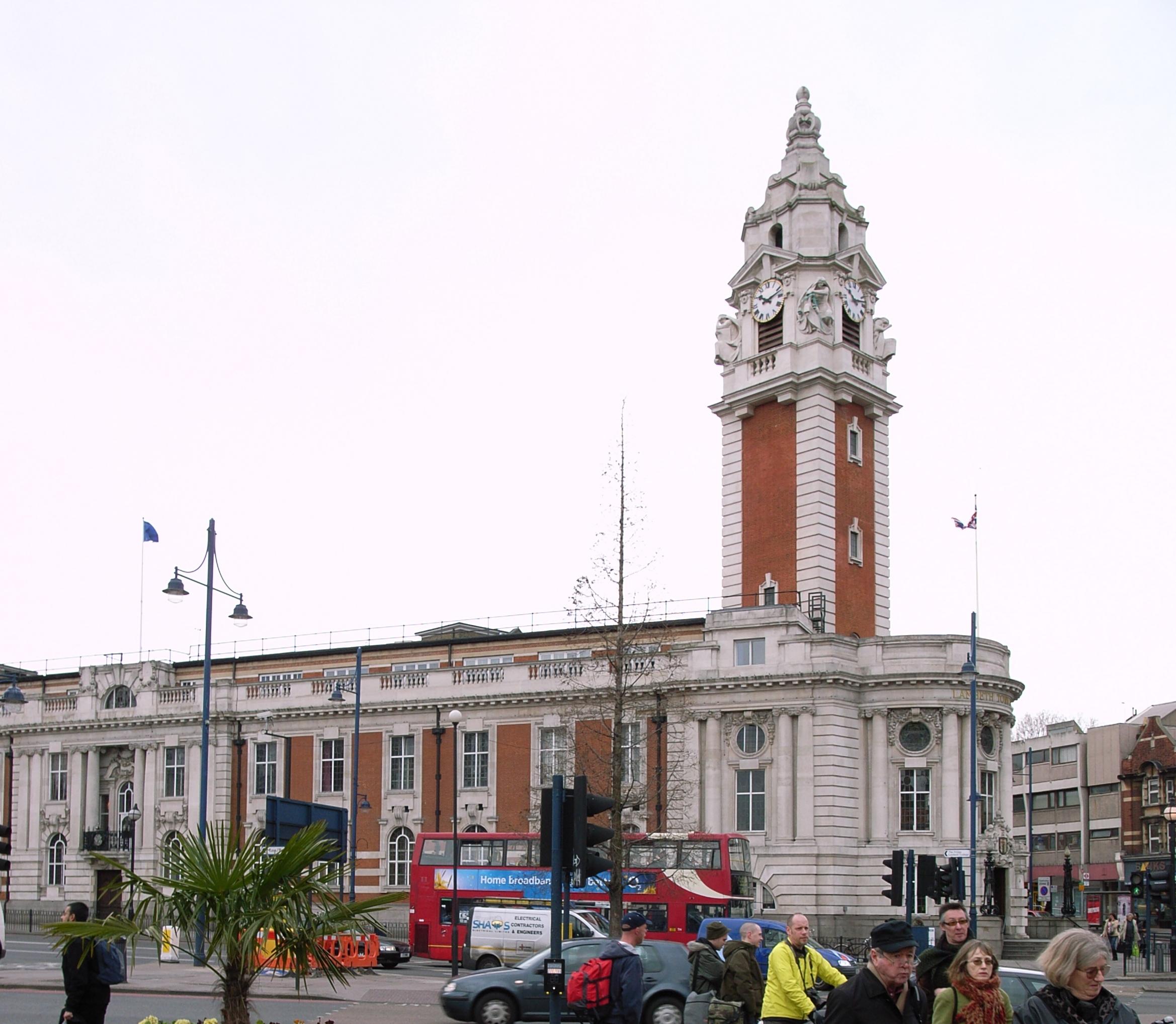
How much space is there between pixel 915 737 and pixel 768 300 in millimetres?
19432

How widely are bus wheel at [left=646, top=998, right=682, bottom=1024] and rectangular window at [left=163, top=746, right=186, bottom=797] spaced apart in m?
45.6

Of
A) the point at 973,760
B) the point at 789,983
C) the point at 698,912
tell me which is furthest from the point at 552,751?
the point at 789,983

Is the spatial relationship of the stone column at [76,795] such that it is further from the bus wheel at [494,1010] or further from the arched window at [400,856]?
the bus wheel at [494,1010]

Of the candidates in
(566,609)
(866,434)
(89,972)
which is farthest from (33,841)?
(89,972)

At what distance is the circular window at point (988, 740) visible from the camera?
53.7 metres

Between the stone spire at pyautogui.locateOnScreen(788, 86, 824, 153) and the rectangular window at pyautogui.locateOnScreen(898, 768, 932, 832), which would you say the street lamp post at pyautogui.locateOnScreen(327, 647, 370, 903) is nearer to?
the rectangular window at pyautogui.locateOnScreen(898, 768, 932, 832)

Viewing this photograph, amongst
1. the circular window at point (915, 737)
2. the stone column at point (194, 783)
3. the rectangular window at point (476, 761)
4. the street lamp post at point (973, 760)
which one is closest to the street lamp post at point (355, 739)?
the rectangular window at point (476, 761)

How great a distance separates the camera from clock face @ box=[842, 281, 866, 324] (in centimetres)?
6078

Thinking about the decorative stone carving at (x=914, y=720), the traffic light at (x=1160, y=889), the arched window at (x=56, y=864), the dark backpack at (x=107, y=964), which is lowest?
the arched window at (x=56, y=864)

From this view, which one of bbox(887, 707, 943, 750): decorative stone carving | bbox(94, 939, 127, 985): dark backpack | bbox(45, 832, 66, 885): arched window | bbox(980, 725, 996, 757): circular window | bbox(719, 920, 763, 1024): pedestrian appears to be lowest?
bbox(45, 832, 66, 885): arched window

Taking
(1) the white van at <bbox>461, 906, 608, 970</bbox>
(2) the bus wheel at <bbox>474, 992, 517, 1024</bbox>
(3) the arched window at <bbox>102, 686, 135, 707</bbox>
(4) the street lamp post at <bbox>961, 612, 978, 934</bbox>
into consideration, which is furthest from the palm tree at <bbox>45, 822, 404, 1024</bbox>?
(3) the arched window at <bbox>102, 686, 135, 707</bbox>

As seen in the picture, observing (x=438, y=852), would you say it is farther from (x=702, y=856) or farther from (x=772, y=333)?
(x=772, y=333)

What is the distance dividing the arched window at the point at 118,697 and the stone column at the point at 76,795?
2.56 meters

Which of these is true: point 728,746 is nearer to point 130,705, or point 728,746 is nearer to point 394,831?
point 394,831
